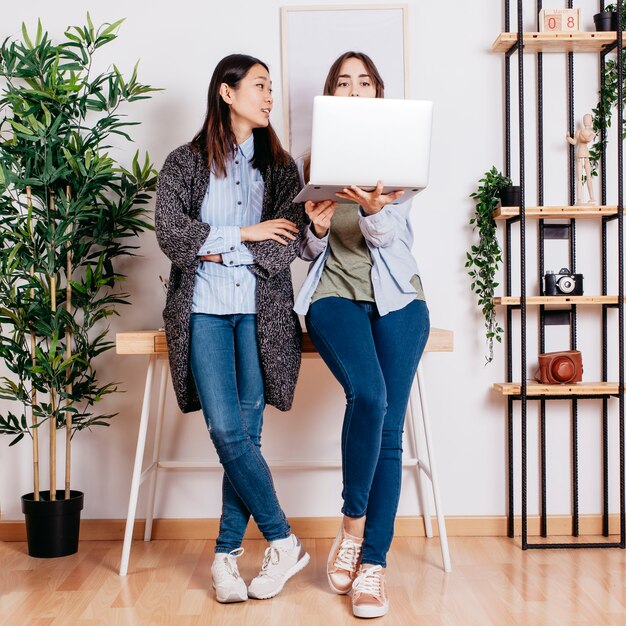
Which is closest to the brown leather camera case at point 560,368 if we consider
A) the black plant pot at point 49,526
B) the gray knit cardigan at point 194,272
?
the gray knit cardigan at point 194,272

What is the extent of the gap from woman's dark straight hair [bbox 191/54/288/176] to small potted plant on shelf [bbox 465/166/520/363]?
28.3 inches

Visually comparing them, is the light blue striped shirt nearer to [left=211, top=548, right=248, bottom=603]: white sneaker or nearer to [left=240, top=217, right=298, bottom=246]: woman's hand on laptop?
[left=240, top=217, right=298, bottom=246]: woman's hand on laptop

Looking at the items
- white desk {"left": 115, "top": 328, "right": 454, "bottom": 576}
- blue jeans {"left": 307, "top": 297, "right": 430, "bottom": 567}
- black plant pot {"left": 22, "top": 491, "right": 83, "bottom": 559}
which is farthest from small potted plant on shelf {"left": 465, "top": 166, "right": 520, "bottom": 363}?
black plant pot {"left": 22, "top": 491, "right": 83, "bottom": 559}

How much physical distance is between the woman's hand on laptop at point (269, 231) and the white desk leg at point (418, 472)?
0.76 metres

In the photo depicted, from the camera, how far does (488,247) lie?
240 centimetres

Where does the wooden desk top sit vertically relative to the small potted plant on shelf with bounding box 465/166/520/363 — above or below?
below

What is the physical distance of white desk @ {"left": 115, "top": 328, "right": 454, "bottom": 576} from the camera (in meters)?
2.07

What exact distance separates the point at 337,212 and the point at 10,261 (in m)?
0.97

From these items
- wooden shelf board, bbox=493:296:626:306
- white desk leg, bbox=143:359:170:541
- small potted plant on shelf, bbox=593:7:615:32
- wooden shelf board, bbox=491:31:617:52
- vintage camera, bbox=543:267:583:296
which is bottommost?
white desk leg, bbox=143:359:170:541

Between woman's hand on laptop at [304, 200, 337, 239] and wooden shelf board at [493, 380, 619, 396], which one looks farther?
wooden shelf board at [493, 380, 619, 396]

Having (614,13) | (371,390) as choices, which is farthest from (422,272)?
(614,13)

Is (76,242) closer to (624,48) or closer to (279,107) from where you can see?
(279,107)

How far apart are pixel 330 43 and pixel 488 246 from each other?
830 mm

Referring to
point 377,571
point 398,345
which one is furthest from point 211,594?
point 398,345
